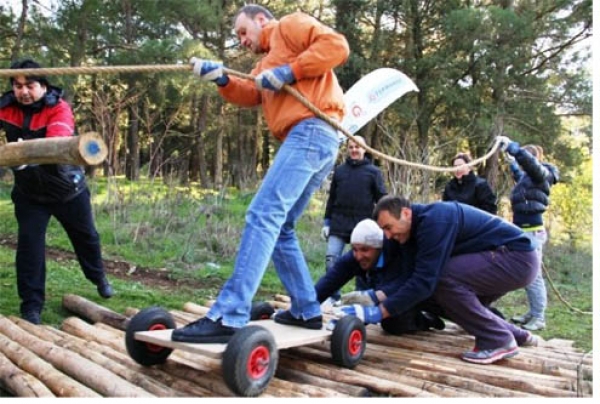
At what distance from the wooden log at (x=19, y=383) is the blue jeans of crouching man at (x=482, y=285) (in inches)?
77.1

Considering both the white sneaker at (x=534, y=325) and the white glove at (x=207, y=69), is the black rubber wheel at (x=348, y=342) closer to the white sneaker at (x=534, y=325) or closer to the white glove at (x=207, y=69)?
the white glove at (x=207, y=69)

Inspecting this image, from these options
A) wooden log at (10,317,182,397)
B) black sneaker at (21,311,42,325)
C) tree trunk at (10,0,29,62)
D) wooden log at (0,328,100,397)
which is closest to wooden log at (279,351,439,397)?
wooden log at (10,317,182,397)

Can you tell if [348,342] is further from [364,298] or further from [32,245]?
[32,245]

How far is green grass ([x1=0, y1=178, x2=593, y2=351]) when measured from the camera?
4.94 metres

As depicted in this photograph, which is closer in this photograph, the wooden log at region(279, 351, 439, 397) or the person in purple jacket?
the wooden log at region(279, 351, 439, 397)

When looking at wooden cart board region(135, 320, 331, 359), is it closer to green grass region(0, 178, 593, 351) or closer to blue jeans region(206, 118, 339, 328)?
blue jeans region(206, 118, 339, 328)

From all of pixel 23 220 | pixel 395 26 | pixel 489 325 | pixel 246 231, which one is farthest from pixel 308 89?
pixel 395 26

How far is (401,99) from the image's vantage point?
604 inches

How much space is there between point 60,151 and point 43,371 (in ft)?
3.22

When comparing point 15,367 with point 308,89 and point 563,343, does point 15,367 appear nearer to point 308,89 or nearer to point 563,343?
point 308,89

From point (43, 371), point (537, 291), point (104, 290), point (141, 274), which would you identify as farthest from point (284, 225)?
point (141, 274)

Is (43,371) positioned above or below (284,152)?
below

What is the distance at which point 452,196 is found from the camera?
5.36 meters

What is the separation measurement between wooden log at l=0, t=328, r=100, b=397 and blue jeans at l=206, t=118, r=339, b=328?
0.60 meters
